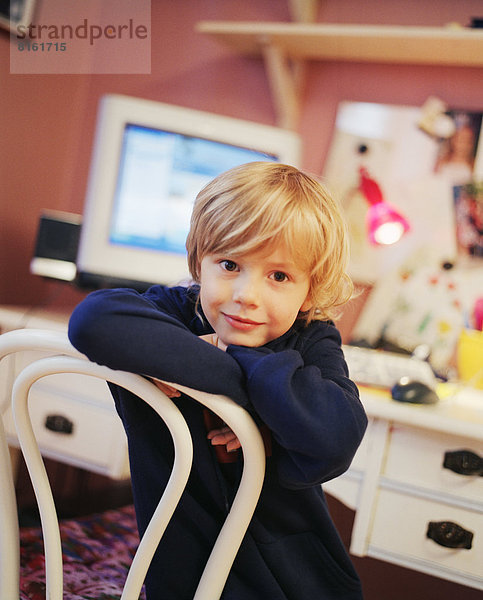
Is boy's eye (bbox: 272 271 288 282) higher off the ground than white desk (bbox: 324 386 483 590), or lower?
higher

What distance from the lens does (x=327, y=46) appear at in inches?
66.0

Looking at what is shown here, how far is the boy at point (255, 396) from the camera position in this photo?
2.04 feet

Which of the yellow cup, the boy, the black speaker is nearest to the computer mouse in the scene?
the yellow cup

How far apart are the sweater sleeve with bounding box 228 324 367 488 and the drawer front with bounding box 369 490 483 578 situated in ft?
2.01

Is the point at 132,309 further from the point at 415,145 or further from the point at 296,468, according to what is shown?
the point at 415,145

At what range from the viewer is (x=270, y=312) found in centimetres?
71

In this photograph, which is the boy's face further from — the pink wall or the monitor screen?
the pink wall

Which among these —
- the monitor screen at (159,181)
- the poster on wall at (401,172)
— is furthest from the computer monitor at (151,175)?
the poster on wall at (401,172)

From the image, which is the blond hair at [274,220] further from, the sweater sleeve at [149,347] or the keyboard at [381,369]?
the keyboard at [381,369]

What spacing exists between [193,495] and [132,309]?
266 mm

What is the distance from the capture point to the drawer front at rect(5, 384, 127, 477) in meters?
1.37

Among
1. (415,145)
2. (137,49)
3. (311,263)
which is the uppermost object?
(137,49)

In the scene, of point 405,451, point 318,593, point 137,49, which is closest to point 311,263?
point 318,593

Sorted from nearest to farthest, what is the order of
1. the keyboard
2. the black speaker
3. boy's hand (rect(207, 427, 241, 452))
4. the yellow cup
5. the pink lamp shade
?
1. boy's hand (rect(207, 427, 241, 452))
2. the keyboard
3. the yellow cup
4. the pink lamp shade
5. the black speaker
